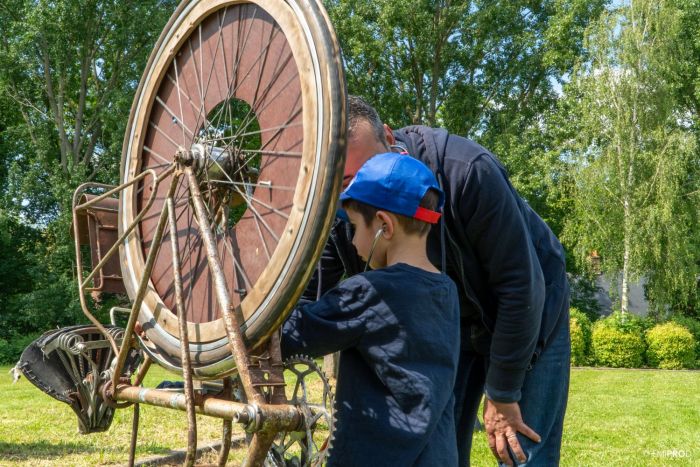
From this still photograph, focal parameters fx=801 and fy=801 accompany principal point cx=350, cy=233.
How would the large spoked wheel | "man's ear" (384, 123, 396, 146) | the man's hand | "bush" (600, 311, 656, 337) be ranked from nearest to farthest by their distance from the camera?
the large spoked wheel → "man's ear" (384, 123, 396, 146) → the man's hand → "bush" (600, 311, 656, 337)

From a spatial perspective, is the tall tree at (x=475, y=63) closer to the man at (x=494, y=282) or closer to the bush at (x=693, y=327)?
the bush at (x=693, y=327)

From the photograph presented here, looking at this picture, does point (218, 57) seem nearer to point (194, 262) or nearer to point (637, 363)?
point (194, 262)

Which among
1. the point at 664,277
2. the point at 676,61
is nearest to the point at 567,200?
the point at 664,277

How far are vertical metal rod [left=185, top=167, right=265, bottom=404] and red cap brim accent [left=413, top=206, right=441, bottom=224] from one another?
568 millimetres

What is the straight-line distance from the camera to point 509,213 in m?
2.55

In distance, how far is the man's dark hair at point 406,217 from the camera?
2.27 meters

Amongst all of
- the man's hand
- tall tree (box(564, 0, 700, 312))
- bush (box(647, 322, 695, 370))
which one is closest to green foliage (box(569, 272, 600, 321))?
tall tree (box(564, 0, 700, 312))

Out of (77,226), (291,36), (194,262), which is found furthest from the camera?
(77,226)

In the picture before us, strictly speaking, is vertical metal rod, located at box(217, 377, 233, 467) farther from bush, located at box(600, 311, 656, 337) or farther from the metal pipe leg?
bush, located at box(600, 311, 656, 337)

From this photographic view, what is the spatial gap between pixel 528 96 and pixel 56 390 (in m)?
29.0

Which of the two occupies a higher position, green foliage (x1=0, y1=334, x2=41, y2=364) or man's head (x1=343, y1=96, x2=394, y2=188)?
man's head (x1=343, y1=96, x2=394, y2=188)

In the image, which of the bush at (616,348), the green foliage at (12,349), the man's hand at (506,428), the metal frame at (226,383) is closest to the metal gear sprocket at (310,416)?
the metal frame at (226,383)

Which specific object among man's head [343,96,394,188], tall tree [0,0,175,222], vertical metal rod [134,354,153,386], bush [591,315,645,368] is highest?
tall tree [0,0,175,222]

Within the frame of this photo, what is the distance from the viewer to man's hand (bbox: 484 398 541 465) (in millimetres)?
2805
